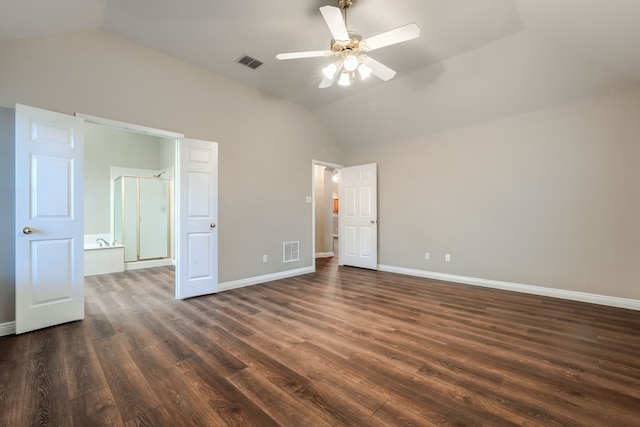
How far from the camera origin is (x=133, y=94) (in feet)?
10.6

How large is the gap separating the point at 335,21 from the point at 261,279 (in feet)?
12.0

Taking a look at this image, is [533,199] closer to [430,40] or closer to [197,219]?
[430,40]

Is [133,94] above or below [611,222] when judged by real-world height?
above

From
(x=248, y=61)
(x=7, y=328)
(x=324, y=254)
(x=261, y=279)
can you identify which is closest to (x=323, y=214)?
(x=324, y=254)

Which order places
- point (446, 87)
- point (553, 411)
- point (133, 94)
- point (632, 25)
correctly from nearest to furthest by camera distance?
point (553, 411)
point (632, 25)
point (133, 94)
point (446, 87)

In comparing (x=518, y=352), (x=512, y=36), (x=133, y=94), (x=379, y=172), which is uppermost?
(x=512, y=36)

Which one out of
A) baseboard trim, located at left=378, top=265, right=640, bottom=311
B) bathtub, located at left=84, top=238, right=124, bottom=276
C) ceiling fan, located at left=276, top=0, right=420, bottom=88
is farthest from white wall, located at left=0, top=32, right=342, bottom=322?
bathtub, located at left=84, top=238, right=124, bottom=276

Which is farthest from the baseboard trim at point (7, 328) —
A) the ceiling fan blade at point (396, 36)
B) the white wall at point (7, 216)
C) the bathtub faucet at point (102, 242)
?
the ceiling fan blade at point (396, 36)

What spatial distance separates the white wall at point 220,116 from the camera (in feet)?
8.88

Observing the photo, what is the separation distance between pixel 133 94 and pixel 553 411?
4.73 meters

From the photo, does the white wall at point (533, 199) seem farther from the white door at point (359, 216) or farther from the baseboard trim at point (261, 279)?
Result: the baseboard trim at point (261, 279)

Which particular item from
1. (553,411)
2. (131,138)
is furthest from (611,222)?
(131,138)

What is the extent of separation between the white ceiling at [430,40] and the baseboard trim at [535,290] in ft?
8.32

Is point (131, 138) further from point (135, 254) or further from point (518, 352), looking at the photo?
point (518, 352)
